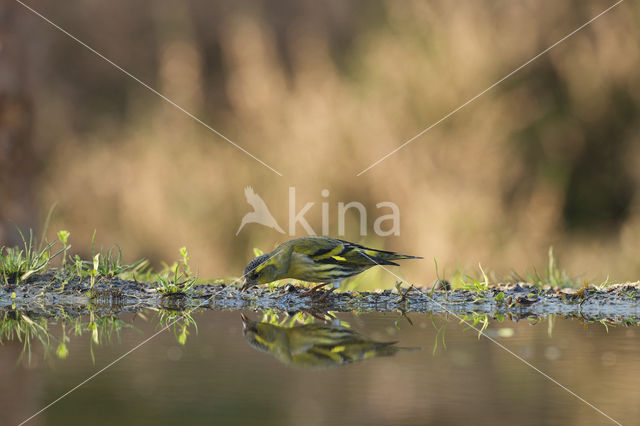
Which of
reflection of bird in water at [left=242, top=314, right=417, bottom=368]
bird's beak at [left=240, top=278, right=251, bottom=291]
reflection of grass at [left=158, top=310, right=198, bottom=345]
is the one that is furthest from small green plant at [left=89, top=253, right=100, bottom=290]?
reflection of bird in water at [left=242, top=314, right=417, bottom=368]

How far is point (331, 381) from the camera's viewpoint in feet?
11.1

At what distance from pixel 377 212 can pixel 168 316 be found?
5.79 meters

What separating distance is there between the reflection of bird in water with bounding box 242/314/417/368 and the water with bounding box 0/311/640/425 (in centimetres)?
6

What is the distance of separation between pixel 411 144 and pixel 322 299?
16.6ft

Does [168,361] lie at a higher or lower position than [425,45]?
lower

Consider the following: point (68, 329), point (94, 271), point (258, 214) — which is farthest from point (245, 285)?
point (258, 214)

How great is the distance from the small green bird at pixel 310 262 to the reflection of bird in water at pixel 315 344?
1232mm

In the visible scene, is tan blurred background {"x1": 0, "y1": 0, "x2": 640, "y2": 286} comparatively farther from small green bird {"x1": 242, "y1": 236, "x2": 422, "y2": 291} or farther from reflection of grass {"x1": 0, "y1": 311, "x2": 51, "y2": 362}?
reflection of grass {"x1": 0, "y1": 311, "x2": 51, "y2": 362}

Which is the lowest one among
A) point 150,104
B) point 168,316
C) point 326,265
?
point 168,316

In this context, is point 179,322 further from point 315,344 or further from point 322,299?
point 322,299

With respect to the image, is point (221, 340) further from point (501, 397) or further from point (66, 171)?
point (66, 171)

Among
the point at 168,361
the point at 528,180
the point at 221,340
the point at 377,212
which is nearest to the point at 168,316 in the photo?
the point at 221,340

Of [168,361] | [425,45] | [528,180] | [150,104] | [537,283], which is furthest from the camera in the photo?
[150,104]

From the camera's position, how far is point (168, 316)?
541cm
